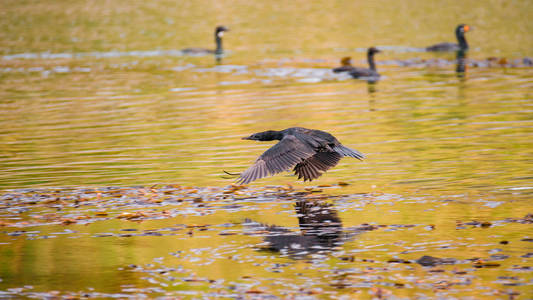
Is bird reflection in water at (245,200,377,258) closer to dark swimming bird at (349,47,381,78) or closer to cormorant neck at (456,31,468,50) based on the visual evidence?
dark swimming bird at (349,47,381,78)

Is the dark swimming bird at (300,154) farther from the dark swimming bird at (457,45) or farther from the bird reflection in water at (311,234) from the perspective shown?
the dark swimming bird at (457,45)

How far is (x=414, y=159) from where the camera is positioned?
1784 centimetres

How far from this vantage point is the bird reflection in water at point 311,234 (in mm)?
11508

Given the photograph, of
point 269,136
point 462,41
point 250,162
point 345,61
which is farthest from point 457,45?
point 269,136

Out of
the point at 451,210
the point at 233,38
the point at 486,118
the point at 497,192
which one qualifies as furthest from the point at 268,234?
the point at 233,38

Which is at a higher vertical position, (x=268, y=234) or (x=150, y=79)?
(x=150, y=79)

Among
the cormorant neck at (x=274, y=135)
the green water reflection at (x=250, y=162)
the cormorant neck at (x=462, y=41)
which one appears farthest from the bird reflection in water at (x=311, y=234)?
the cormorant neck at (x=462, y=41)

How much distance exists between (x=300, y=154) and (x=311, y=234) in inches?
72.9

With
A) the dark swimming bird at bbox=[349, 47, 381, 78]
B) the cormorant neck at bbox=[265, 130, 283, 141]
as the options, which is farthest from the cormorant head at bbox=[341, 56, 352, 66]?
the cormorant neck at bbox=[265, 130, 283, 141]

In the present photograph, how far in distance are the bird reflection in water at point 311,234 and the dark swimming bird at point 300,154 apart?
808mm

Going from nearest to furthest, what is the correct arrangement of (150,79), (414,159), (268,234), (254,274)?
(254,274), (268,234), (414,159), (150,79)

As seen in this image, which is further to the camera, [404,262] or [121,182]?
[121,182]

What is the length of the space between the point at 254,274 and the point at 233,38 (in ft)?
145

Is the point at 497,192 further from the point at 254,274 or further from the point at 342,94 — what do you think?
the point at 342,94
